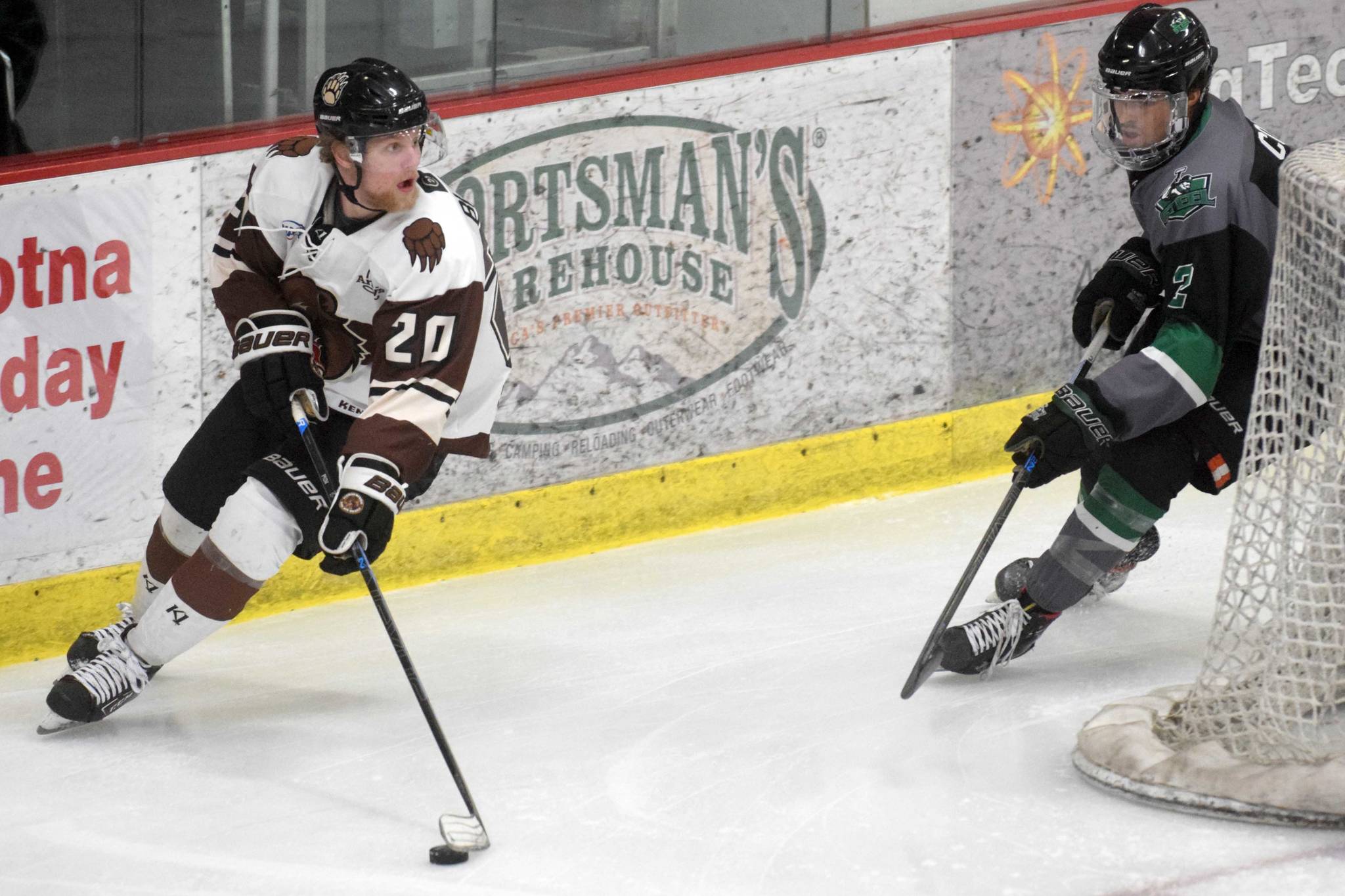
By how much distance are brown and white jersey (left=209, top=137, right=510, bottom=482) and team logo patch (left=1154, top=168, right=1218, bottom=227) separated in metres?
1.11

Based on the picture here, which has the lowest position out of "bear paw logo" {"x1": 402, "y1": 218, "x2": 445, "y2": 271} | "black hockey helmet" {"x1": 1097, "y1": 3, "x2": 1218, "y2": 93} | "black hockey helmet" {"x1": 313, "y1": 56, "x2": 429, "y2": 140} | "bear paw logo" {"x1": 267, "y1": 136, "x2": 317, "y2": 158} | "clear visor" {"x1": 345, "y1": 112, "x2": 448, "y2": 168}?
"bear paw logo" {"x1": 402, "y1": 218, "x2": 445, "y2": 271}

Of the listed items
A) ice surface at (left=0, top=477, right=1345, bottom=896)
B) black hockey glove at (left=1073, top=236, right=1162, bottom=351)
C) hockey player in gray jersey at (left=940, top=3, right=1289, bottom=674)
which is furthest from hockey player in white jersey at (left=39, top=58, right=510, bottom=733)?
black hockey glove at (left=1073, top=236, right=1162, bottom=351)

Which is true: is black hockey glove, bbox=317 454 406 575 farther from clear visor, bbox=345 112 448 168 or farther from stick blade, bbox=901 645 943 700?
stick blade, bbox=901 645 943 700

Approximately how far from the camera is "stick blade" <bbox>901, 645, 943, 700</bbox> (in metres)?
3.56

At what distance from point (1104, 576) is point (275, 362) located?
167 cm

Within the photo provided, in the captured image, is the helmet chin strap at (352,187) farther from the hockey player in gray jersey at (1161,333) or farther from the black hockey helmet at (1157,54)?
the black hockey helmet at (1157,54)

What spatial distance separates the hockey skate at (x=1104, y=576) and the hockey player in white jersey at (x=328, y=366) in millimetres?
1175

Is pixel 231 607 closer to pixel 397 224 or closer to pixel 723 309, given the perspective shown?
pixel 397 224

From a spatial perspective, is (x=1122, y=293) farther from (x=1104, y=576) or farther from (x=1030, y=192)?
(x=1030, y=192)

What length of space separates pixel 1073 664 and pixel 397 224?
1489 mm

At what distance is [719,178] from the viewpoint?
454cm

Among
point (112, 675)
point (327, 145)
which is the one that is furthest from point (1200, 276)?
point (112, 675)

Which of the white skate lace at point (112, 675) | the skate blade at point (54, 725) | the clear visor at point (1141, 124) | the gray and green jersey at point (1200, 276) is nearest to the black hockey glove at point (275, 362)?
the white skate lace at point (112, 675)

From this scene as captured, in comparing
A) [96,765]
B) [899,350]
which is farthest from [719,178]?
[96,765]
